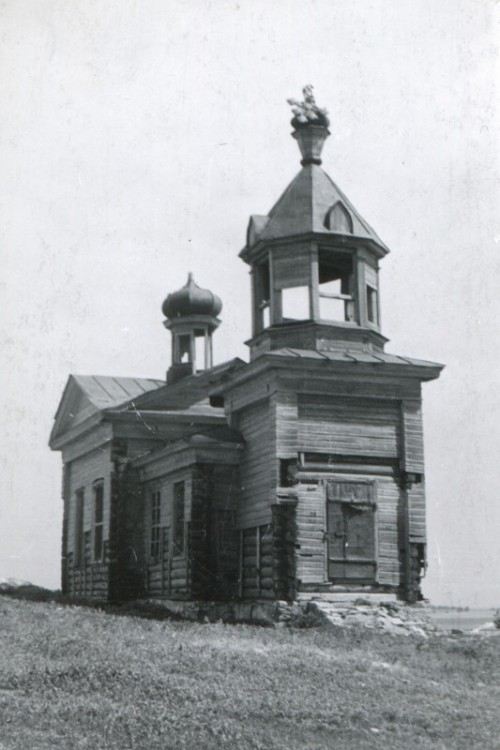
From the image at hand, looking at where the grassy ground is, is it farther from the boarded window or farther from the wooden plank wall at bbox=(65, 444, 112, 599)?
the boarded window

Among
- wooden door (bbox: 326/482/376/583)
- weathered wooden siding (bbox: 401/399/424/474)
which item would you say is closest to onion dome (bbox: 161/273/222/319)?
weathered wooden siding (bbox: 401/399/424/474)

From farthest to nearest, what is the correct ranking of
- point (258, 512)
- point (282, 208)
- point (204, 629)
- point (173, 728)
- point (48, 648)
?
point (282, 208)
point (258, 512)
point (204, 629)
point (48, 648)
point (173, 728)

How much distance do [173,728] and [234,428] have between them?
13.6m

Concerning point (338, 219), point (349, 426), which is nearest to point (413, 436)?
point (349, 426)

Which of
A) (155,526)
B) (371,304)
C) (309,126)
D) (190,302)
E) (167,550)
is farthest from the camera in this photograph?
(190,302)

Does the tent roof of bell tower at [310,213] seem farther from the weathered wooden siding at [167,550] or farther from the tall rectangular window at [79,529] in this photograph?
the tall rectangular window at [79,529]

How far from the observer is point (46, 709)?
449 inches

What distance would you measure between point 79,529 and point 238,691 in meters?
19.9

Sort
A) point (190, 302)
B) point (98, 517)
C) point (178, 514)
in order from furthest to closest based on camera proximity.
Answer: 1. point (190, 302)
2. point (98, 517)
3. point (178, 514)

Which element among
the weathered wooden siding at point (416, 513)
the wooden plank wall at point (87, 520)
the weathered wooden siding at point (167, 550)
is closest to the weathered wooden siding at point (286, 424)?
the weathered wooden siding at point (416, 513)

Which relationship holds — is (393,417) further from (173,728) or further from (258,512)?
(173,728)

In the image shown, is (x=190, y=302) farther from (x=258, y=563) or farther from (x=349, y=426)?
(x=258, y=563)

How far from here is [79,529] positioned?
104 ft

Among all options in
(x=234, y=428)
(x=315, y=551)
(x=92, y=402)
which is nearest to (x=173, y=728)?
(x=315, y=551)
